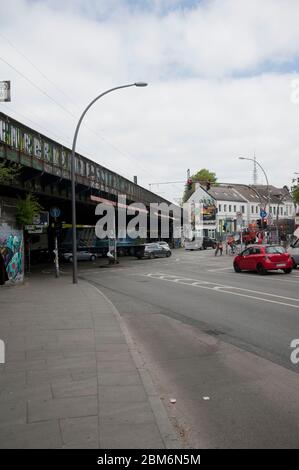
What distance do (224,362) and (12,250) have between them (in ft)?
47.2

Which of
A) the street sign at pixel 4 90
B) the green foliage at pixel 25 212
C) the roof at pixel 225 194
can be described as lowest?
the green foliage at pixel 25 212

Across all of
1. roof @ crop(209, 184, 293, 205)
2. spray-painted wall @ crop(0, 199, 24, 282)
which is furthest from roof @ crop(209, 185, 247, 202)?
spray-painted wall @ crop(0, 199, 24, 282)

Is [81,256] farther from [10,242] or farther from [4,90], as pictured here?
[4,90]

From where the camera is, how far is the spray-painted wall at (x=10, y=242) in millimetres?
18938

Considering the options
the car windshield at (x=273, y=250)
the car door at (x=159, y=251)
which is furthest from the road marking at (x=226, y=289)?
the car door at (x=159, y=251)

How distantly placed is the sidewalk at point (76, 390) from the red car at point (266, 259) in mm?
13993

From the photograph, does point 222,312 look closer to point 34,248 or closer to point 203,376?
point 203,376

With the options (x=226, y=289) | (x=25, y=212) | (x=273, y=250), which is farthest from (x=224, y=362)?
(x=273, y=250)

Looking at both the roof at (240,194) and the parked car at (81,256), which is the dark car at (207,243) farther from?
the roof at (240,194)

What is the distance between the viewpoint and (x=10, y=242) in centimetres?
1959

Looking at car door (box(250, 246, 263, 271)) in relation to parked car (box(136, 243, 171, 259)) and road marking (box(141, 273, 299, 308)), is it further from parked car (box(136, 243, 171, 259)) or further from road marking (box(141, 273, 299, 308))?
parked car (box(136, 243, 171, 259))

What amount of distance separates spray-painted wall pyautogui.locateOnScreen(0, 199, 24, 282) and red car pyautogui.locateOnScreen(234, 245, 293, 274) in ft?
36.4

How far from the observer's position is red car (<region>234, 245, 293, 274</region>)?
74.5 feet
